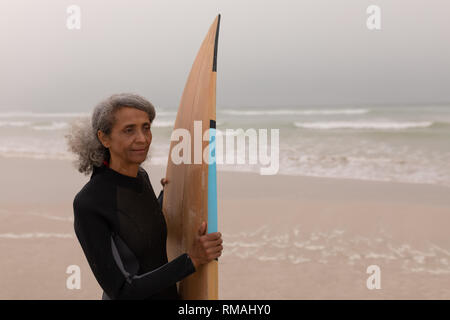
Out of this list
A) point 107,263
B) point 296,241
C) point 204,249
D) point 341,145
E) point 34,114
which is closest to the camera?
point 107,263

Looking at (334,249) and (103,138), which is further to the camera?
(334,249)

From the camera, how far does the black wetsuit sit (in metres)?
1.17

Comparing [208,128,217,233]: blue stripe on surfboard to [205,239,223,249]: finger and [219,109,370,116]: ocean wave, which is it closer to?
[205,239,223,249]: finger

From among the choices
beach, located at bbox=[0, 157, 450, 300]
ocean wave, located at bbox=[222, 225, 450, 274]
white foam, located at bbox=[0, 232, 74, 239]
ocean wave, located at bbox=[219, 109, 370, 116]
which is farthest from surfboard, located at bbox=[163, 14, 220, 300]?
ocean wave, located at bbox=[219, 109, 370, 116]

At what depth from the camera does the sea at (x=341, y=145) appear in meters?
7.92

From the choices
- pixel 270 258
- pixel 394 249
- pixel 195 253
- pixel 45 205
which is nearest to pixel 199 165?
pixel 195 253

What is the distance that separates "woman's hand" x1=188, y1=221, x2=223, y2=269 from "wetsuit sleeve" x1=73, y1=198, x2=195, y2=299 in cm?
11

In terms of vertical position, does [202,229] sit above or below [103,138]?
below

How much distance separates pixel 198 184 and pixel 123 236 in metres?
0.33

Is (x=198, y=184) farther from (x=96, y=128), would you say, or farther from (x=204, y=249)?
(x=96, y=128)

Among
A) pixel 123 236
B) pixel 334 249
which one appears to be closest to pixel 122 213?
pixel 123 236

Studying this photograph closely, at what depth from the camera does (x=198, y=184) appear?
1.42 meters

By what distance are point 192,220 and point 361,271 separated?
259 cm

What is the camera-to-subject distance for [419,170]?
25.4 ft
